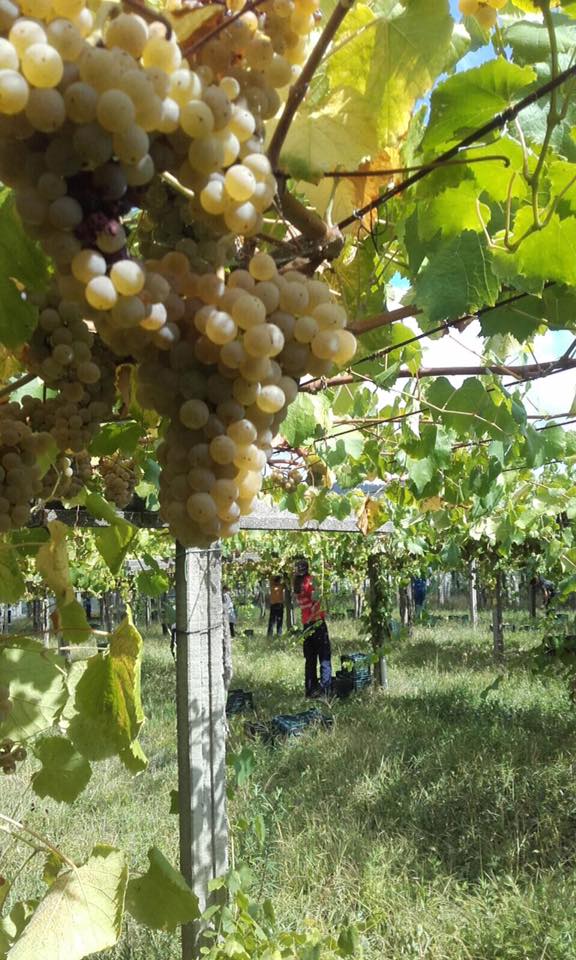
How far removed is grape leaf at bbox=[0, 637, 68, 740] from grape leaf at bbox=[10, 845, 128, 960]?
11.4 inches

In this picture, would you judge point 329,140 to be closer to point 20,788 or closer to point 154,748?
point 20,788

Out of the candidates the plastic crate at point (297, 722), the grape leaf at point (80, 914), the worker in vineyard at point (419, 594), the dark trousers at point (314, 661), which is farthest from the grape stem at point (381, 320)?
the worker in vineyard at point (419, 594)

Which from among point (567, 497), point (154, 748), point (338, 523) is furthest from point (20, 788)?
point (567, 497)

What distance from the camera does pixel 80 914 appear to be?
114 cm

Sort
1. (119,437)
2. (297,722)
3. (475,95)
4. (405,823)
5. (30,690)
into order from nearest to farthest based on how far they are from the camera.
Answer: (475,95)
(30,690)
(119,437)
(405,823)
(297,722)

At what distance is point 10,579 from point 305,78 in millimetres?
1084

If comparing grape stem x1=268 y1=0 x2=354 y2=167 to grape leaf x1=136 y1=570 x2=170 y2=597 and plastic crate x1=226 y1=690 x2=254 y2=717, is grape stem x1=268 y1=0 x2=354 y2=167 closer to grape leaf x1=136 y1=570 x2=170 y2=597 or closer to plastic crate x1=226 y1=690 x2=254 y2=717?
grape leaf x1=136 y1=570 x2=170 y2=597

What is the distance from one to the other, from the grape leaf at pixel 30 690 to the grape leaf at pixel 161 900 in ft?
1.10

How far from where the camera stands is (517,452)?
3627 millimetres

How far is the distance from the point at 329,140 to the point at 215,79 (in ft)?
0.80

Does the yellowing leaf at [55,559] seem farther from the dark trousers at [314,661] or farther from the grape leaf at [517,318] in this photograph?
the dark trousers at [314,661]

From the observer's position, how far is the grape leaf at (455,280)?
1067 millimetres

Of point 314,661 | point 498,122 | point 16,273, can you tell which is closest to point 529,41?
point 498,122

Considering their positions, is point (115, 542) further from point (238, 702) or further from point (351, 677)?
point (351, 677)
